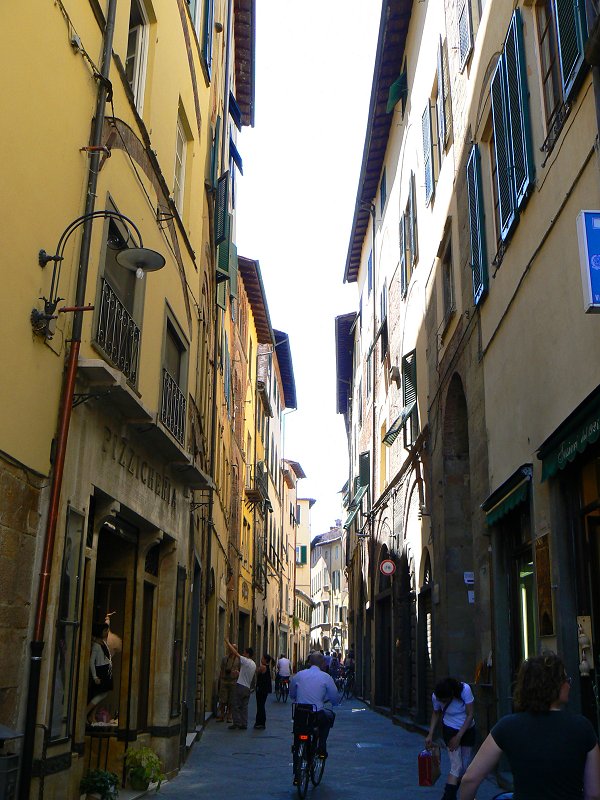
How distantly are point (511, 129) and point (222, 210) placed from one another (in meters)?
7.84

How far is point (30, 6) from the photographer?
6.18 m

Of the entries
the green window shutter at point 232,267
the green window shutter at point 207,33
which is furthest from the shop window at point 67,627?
the green window shutter at point 232,267

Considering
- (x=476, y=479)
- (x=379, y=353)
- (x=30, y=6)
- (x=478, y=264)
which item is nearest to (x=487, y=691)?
(x=476, y=479)

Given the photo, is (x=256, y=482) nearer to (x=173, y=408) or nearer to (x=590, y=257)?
(x=173, y=408)

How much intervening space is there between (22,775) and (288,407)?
43477 mm

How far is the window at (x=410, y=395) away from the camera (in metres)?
17.6

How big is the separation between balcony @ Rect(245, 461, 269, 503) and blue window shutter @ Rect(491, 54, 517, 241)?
69.2ft

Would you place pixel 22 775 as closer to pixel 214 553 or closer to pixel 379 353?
pixel 214 553

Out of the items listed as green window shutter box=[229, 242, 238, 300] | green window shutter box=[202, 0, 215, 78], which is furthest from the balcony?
green window shutter box=[202, 0, 215, 78]

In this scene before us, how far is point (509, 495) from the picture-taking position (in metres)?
9.52

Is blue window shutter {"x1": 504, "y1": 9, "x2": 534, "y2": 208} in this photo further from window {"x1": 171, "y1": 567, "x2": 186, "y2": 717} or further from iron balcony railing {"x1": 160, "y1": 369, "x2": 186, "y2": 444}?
window {"x1": 171, "y1": 567, "x2": 186, "y2": 717}

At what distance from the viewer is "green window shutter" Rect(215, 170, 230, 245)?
15.8 m

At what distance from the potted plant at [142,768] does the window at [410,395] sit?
9.27m

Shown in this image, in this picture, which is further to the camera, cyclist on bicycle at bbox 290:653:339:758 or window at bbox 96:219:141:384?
cyclist on bicycle at bbox 290:653:339:758
